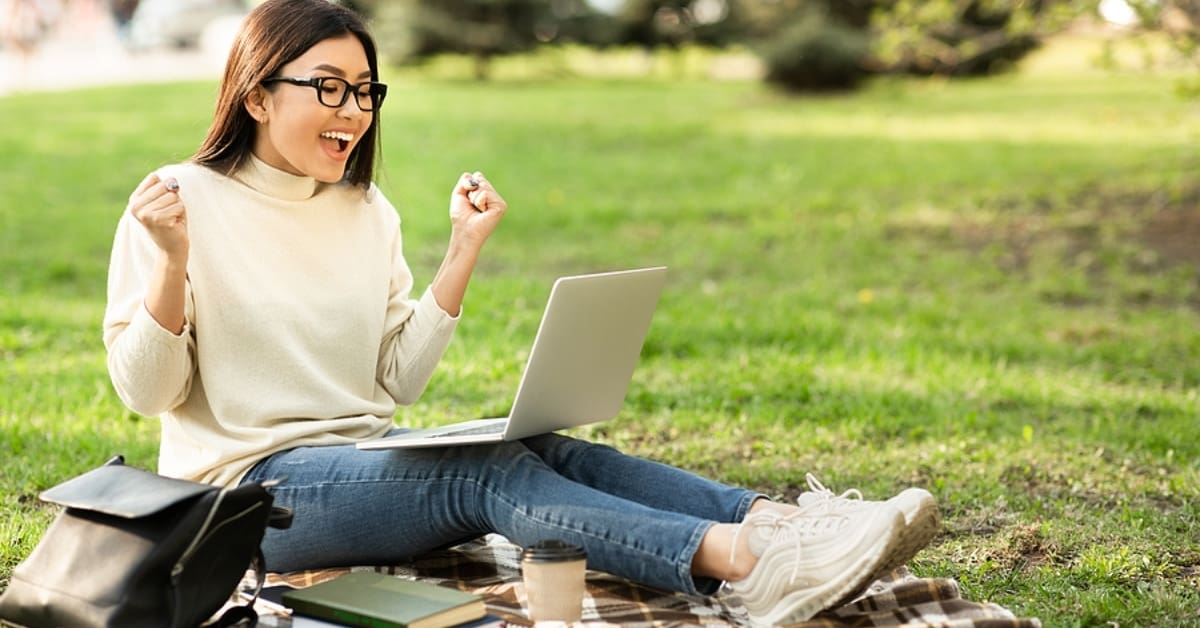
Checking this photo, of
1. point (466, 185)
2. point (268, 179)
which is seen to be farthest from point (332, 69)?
point (466, 185)

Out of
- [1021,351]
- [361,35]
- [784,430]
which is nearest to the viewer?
[361,35]

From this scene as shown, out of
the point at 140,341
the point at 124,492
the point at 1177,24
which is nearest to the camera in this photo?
the point at 124,492

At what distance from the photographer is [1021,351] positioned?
6.38 m

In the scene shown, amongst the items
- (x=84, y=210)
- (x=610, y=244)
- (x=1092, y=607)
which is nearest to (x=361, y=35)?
(x=1092, y=607)

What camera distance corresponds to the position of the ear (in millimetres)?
3400

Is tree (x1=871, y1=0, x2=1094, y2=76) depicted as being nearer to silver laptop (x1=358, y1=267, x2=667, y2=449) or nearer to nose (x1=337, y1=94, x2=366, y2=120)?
silver laptop (x1=358, y1=267, x2=667, y2=449)

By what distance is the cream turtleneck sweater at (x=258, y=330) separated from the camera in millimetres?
3195

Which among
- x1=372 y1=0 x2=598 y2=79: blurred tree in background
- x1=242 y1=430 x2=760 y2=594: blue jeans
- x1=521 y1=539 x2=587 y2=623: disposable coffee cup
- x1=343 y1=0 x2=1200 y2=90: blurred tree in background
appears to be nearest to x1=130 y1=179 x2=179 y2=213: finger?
x1=242 y1=430 x2=760 y2=594: blue jeans

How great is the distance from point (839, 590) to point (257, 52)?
1.86 meters

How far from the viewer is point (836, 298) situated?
24.6ft

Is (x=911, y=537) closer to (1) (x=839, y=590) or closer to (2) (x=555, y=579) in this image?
(1) (x=839, y=590)

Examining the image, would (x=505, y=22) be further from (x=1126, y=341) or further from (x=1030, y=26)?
(x=1126, y=341)

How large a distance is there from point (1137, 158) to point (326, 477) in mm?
9957

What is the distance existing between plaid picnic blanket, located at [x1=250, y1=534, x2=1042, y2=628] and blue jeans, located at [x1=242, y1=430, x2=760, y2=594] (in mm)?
114
